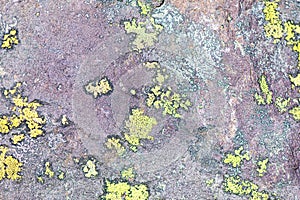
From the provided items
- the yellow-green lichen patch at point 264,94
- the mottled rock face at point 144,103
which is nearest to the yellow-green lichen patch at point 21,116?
the mottled rock face at point 144,103

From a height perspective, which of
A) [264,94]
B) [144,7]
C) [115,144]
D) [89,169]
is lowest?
[89,169]

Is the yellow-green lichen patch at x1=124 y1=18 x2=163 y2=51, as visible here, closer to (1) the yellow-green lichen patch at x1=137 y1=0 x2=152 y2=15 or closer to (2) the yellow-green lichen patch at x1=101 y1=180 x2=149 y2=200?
(1) the yellow-green lichen patch at x1=137 y1=0 x2=152 y2=15

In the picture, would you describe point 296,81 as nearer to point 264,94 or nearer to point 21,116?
point 264,94

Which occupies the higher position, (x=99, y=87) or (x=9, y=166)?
(x=99, y=87)

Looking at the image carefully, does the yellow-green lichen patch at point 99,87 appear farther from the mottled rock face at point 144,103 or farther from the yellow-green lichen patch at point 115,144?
the yellow-green lichen patch at point 115,144

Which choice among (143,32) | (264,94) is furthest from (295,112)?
(143,32)

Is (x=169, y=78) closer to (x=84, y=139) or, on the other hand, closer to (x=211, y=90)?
(x=211, y=90)

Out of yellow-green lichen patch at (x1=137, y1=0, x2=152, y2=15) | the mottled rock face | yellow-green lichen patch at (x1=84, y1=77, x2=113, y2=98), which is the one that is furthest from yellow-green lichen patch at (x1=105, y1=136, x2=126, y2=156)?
yellow-green lichen patch at (x1=137, y1=0, x2=152, y2=15)
